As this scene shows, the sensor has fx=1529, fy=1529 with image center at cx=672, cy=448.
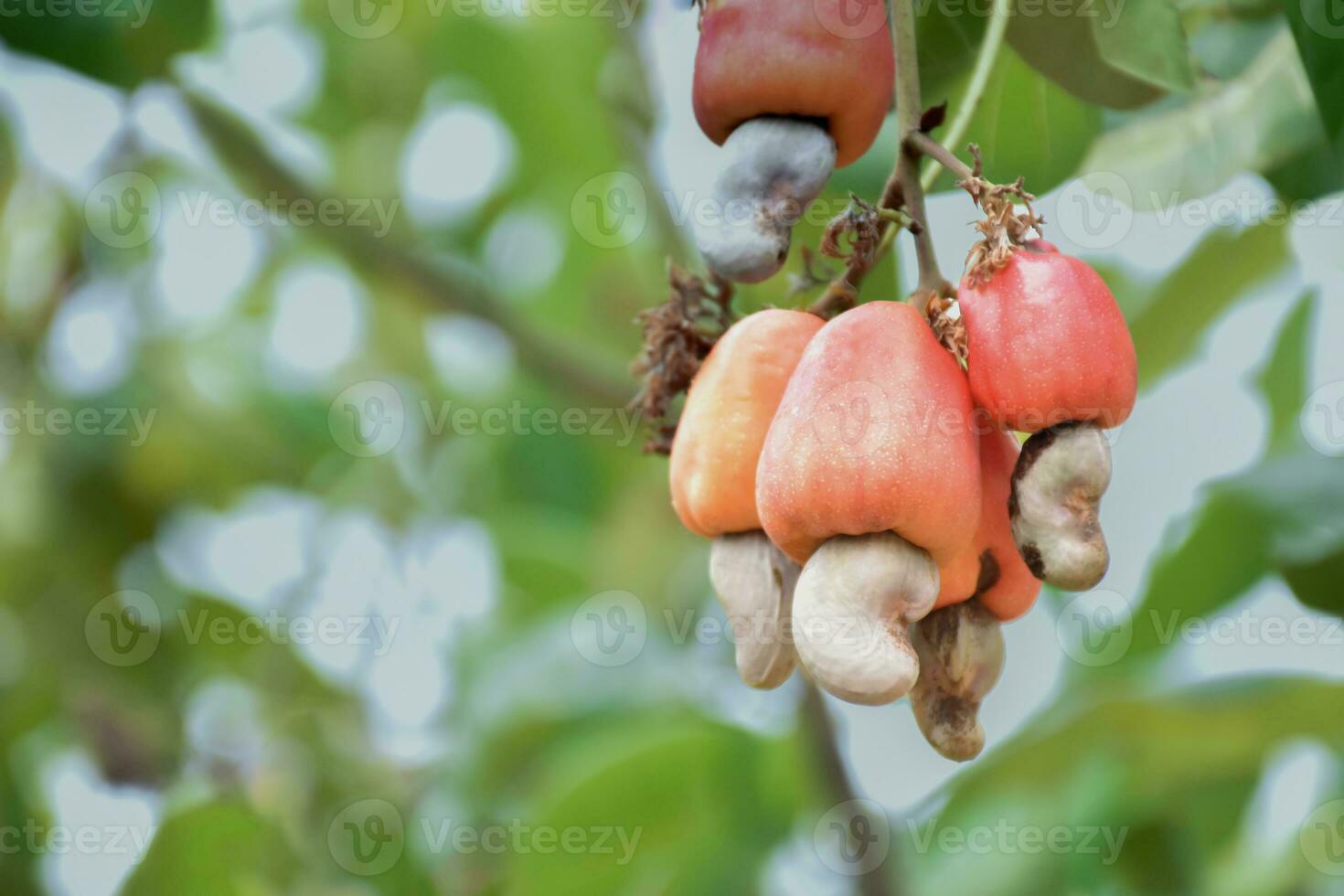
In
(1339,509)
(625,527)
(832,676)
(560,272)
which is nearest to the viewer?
(832,676)

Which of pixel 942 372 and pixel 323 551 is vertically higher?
pixel 942 372

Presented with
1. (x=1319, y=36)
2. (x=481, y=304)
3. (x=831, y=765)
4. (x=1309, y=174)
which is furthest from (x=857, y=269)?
(x=481, y=304)

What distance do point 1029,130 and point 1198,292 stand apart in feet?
2.78

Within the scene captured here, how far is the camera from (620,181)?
2871 mm

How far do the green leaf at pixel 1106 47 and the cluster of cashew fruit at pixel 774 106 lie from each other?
8.8 inches

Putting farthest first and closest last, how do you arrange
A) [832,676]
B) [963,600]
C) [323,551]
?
[323,551] → [963,600] → [832,676]

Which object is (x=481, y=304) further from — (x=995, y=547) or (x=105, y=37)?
(x=995, y=547)

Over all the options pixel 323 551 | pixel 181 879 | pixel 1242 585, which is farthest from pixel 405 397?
pixel 1242 585

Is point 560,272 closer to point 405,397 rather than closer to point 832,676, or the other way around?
point 405,397

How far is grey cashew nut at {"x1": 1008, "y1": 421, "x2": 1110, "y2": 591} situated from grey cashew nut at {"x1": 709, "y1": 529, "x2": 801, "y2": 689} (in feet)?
0.59

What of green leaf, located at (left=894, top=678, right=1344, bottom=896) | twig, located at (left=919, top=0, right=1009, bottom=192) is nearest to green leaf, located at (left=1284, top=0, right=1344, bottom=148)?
twig, located at (left=919, top=0, right=1009, bottom=192)

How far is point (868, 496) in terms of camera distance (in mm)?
909

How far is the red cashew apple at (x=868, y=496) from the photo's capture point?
2.98 ft

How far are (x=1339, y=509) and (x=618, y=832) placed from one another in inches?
45.2
